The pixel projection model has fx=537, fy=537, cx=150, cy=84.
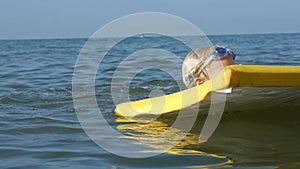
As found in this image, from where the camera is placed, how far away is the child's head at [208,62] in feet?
11.8

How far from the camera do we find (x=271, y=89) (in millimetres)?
2898

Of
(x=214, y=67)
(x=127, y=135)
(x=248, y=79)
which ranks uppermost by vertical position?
(x=214, y=67)

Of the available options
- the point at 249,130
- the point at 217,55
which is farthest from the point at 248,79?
the point at 217,55

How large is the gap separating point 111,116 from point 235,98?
1413mm

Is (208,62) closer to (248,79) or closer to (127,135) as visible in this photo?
(127,135)

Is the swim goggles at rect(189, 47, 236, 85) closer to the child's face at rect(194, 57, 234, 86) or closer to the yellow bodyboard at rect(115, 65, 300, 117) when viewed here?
the child's face at rect(194, 57, 234, 86)

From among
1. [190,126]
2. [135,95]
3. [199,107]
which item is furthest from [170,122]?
[135,95]

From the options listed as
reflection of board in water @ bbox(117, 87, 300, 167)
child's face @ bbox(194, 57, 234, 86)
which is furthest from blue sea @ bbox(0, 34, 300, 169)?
child's face @ bbox(194, 57, 234, 86)

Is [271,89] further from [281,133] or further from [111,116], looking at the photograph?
[111,116]

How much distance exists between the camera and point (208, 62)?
3.62 metres

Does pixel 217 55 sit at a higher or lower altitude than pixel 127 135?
higher

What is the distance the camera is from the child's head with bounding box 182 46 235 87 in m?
3.60

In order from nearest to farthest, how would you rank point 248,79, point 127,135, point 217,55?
point 248,79, point 127,135, point 217,55

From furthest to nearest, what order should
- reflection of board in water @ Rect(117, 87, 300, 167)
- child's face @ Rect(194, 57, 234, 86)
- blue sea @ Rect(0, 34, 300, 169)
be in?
child's face @ Rect(194, 57, 234, 86) < reflection of board in water @ Rect(117, 87, 300, 167) < blue sea @ Rect(0, 34, 300, 169)
